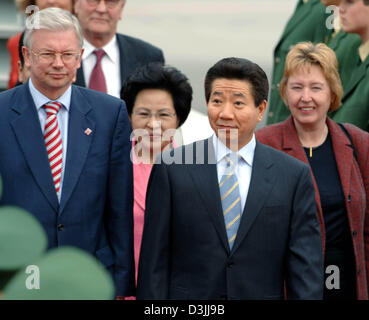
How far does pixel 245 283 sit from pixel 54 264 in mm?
1637

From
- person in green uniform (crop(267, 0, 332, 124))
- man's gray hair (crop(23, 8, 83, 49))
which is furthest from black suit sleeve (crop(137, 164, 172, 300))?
person in green uniform (crop(267, 0, 332, 124))

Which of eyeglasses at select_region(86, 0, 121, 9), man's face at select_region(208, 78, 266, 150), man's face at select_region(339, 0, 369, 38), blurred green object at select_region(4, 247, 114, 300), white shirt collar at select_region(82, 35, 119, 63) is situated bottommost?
blurred green object at select_region(4, 247, 114, 300)

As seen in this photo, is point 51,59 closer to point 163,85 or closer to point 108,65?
point 163,85

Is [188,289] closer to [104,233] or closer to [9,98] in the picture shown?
[104,233]

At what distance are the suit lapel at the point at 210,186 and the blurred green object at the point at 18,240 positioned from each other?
157 cm

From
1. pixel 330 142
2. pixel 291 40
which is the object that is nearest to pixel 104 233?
pixel 330 142

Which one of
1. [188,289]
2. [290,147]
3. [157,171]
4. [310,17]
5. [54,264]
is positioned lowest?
[188,289]

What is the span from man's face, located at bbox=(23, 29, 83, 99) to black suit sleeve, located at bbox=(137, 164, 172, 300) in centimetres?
47

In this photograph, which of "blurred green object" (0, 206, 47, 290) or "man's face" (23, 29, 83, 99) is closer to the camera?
"blurred green object" (0, 206, 47, 290)

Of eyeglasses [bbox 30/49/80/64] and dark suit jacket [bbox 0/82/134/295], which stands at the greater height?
eyeglasses [bbox 30/49/80/64]

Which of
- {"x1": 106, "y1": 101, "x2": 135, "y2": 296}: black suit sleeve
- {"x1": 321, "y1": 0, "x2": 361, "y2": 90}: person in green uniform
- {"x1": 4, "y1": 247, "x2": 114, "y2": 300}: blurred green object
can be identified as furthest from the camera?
{"x1": 321, "y1": 0, "x2": 361, "y2": 90}: person in green uniform

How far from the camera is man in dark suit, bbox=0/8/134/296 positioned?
2.09 metres

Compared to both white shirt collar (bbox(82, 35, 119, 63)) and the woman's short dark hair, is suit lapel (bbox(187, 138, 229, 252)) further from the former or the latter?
white shirt collar (bbox(82, 35, 119, 63))

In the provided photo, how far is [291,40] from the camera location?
468 cm
